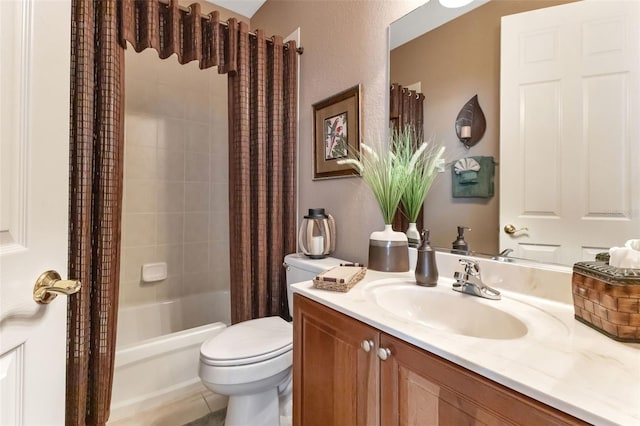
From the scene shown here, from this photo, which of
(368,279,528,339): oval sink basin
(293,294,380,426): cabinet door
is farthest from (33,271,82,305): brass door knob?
(368,279,528,339): oval sink basin

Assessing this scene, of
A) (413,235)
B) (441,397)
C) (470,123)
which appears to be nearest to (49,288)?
(441,397)

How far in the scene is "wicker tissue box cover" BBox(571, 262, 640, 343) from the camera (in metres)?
0.55

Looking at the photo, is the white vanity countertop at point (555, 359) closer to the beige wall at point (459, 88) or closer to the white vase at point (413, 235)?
the beige wall at point (459, 88)

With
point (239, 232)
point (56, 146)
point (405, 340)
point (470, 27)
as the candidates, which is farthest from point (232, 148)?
point (405, 340)

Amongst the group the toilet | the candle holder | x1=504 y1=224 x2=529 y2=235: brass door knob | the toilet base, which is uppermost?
the candle holder

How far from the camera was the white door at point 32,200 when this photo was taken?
1.59 ft

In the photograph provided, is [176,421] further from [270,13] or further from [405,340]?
[270,13]

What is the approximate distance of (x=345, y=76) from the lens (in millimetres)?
1562

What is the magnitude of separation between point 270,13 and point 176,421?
106 inches

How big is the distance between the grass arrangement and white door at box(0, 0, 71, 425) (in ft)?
3.31

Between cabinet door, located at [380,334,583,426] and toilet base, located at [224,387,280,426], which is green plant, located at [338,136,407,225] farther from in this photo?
toilet base, located at [224,387,280,426]

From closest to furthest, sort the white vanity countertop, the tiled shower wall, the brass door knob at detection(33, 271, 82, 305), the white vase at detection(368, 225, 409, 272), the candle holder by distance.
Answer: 1. the white vanity countertop
2. the brass door knob at detection(33, 271, 82, 305)
3. the candle holder
4. the white vase at detection(368, 225, 409, 272)
5. the tiled shower wall

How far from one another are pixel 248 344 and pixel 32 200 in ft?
3.02

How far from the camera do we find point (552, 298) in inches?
32.2
